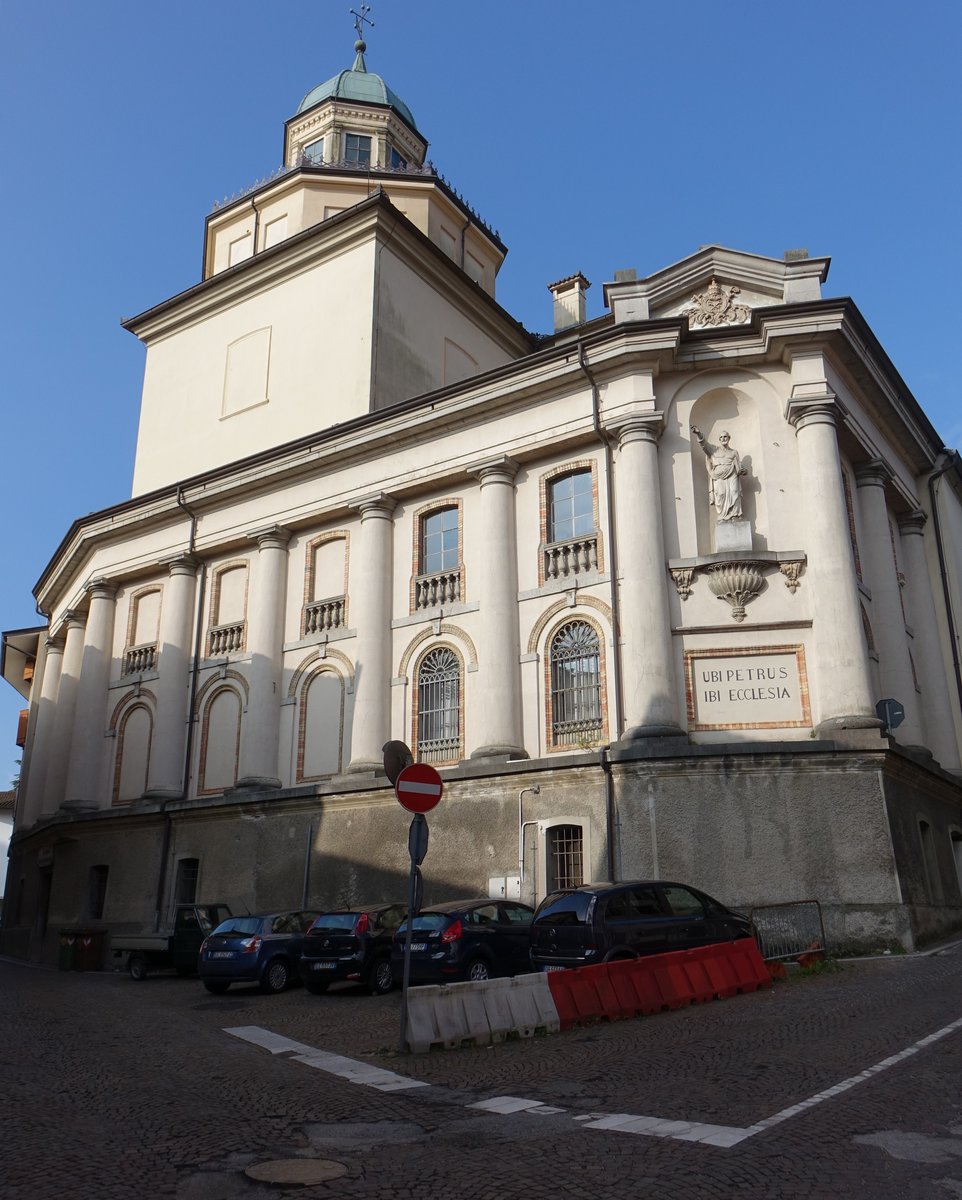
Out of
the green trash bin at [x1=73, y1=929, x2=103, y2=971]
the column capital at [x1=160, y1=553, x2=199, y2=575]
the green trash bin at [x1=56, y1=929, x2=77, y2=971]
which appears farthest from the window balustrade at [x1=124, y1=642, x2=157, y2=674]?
the green trash bin at [x1=73, y1=929, x2=103, y2=971]

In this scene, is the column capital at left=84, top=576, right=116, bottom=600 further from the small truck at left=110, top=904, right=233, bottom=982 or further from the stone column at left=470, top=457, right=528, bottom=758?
the stone column at left=470, top=457, right=528, bottom=758

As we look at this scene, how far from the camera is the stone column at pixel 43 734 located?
1425 inches

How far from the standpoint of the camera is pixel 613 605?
21.7m

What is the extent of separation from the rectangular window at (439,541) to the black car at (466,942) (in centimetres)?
1070

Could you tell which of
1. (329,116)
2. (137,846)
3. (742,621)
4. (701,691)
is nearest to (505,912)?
(701,691)

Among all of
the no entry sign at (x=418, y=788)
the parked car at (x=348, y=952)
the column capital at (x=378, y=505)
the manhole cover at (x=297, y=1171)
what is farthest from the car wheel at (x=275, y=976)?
the manhole cover at (x=297, y=1171)

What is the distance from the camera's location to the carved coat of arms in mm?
22953

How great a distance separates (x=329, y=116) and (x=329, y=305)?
1060 centimetres

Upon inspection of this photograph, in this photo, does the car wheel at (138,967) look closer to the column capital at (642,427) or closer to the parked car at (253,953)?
the parked car at (253,953)

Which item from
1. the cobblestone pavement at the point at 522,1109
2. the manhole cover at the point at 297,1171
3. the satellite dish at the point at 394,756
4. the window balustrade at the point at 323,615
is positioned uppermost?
the window balustrade at the point at 323,615

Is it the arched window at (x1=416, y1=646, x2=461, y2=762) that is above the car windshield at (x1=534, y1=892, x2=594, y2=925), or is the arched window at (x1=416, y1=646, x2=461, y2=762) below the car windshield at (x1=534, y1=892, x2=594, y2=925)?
above

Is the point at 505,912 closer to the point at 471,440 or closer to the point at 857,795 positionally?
the point at 857,795

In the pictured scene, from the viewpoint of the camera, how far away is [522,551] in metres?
24.0

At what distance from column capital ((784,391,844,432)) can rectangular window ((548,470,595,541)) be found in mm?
4639
